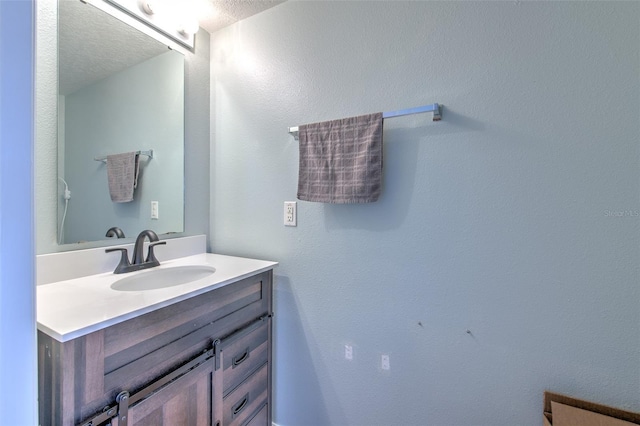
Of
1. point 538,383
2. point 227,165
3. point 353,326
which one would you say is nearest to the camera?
point 538,383

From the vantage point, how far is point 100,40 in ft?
4.00

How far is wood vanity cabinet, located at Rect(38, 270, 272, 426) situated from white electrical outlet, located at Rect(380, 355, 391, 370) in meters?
0.56

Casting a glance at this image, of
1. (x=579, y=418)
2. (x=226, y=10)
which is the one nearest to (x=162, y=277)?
(x=226, y=10)

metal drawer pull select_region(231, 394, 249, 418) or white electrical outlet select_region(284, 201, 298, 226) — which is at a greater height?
white electrical outlet select_region(284, 201, 298, 226)

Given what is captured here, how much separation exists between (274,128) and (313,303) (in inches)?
37.9

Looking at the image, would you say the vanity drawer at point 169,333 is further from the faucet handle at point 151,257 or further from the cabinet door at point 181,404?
the faucet handle at point 151,257

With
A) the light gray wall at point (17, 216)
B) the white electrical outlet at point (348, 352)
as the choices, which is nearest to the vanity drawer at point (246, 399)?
the white electrical outlet at point (348, 352)

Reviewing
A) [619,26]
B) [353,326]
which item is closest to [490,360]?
[353,326]

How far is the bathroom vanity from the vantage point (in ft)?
2.28

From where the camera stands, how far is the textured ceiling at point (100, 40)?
3.59 feet

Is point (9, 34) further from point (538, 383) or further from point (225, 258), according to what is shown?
point (538, 383)

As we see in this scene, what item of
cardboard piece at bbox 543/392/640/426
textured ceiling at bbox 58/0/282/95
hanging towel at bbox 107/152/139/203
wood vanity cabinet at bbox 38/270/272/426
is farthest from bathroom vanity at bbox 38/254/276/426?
cardboard piece at bbox 543/392/640/426

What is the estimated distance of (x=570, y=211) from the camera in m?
0.94

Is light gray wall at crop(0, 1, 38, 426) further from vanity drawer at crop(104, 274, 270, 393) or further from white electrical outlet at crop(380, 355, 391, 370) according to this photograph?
white electrical outlet at crop(380, 355, 391, 370)
